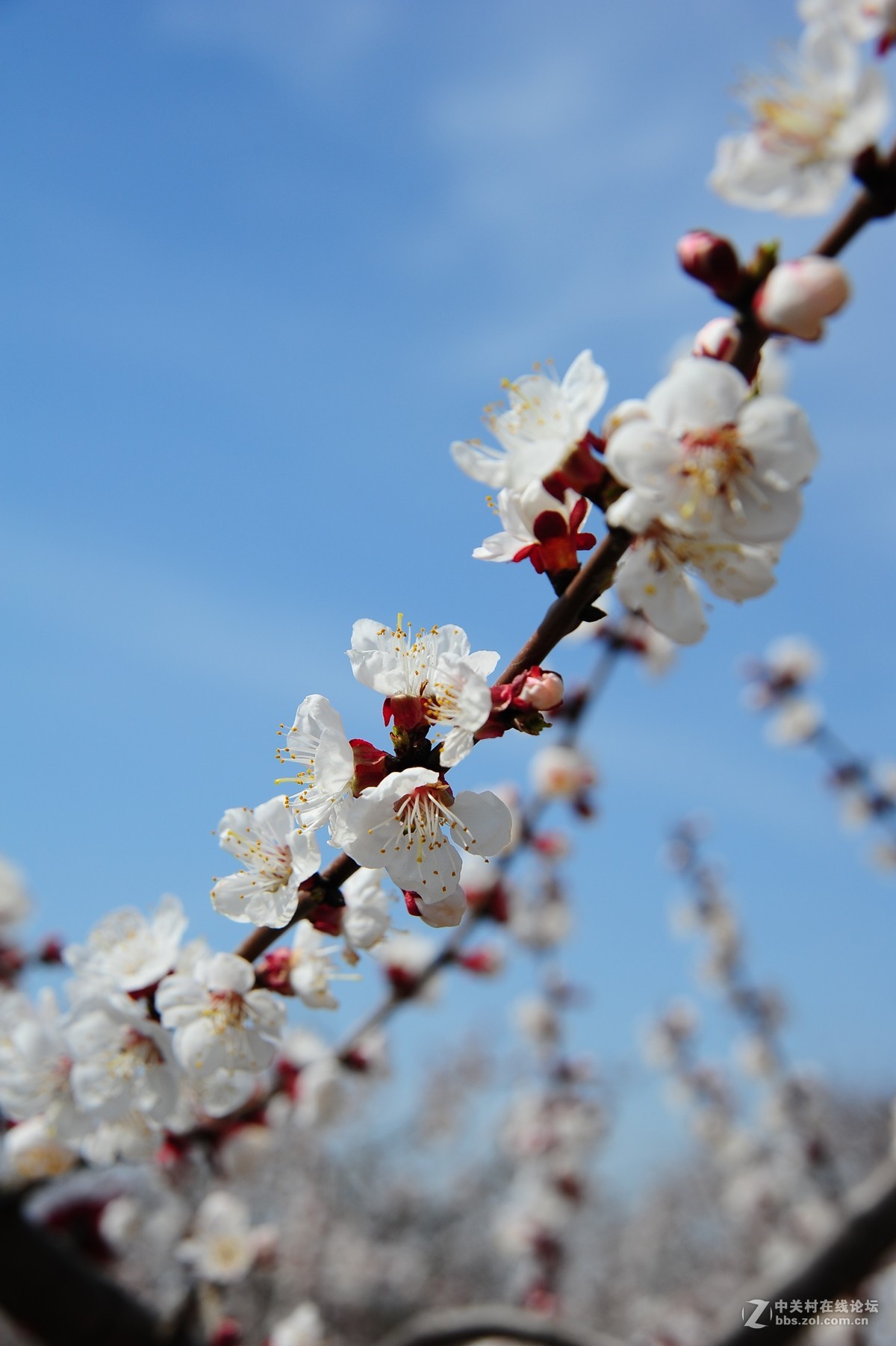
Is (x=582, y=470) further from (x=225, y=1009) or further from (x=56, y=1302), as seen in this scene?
(x=56, y=1302)

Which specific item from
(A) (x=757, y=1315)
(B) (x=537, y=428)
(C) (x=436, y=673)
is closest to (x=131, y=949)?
(C) (x=436, y=673)

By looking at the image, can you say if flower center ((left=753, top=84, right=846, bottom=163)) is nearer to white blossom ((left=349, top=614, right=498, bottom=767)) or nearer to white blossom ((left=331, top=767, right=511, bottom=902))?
white blossom ((left=349, top=614, right=498, bottom=767))

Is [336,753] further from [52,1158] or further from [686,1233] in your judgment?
[686,1233]

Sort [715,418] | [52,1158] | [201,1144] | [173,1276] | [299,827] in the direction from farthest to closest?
1. [173,1276]
2. [201,1144]
3. [52,1158]
4. [299,827]
5. [715,418]

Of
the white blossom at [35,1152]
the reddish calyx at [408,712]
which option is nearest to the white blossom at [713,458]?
the reddish calyx at [408,712]

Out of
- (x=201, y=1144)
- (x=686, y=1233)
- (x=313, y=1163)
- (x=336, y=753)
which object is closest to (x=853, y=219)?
(x=336, y=753)
